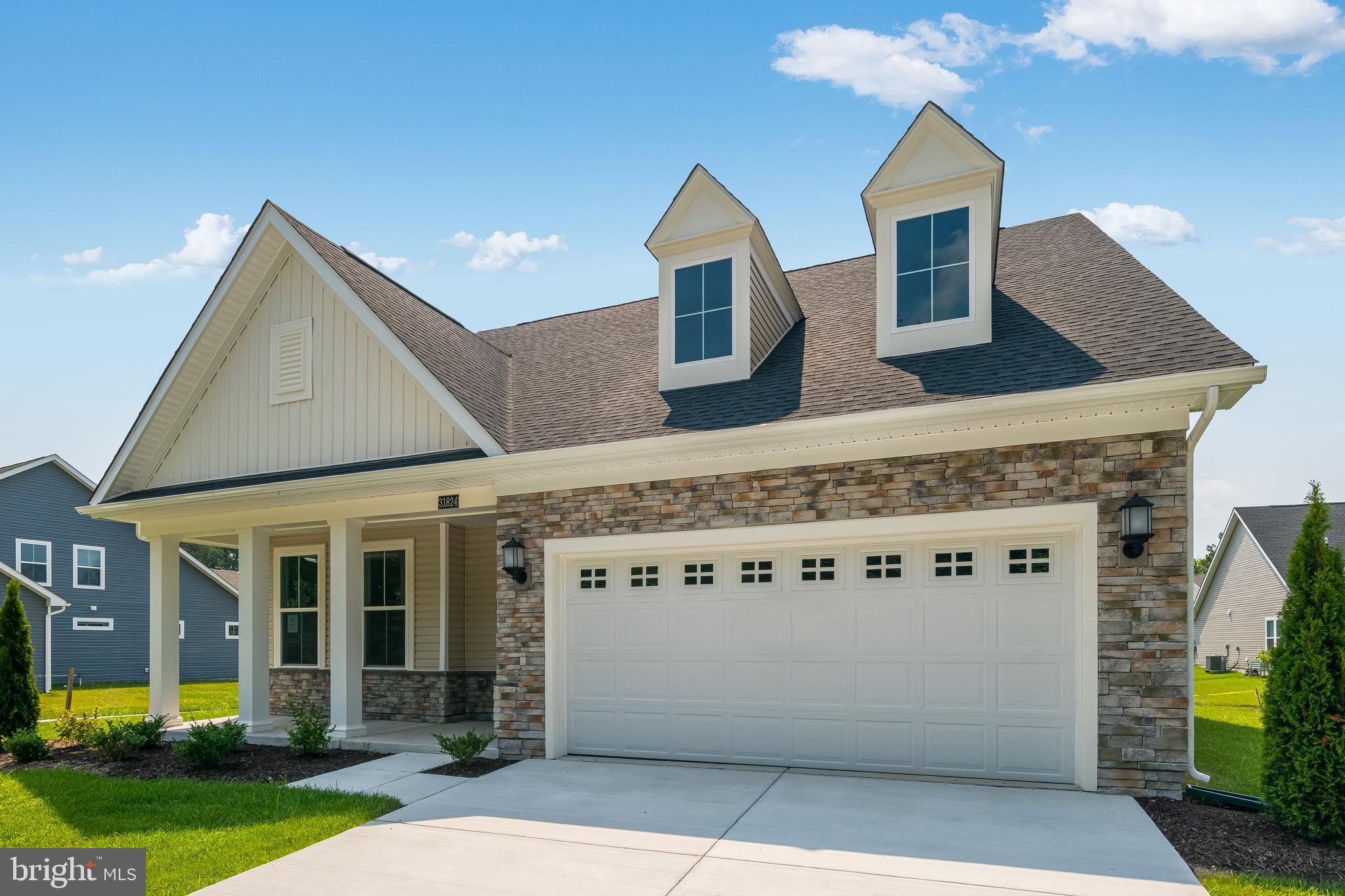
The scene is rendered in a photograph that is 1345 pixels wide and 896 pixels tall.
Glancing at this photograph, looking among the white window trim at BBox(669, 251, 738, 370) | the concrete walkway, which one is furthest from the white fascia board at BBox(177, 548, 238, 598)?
the white window trim at BBox(669, 251, 738, 370)

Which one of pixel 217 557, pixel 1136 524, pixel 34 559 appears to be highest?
pixel 1136 524

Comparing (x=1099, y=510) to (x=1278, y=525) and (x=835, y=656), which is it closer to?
(x=835, y=656)

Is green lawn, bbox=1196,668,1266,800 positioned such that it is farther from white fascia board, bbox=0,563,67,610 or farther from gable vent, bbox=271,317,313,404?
white fascia board, bbox=0,563,67,610

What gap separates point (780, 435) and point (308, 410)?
6829mm

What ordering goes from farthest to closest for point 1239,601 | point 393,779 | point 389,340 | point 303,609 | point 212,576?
1. point 1239,601
2. point 212,576
3. point 303,609
4. point 389,340
5. point 393,779

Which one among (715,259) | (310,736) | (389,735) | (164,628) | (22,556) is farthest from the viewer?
(22,556)

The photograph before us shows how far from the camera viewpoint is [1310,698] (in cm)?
614

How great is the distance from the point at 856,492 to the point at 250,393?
8721 mm

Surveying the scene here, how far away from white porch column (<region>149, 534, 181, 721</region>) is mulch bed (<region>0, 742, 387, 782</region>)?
1.34 meters

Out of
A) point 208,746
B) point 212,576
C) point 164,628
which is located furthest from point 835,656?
point 212,576

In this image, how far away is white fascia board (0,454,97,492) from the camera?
83.0 ft

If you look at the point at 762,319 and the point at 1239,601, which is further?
the point at 1239,601

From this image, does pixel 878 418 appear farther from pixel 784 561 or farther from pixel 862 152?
pixel 862 152

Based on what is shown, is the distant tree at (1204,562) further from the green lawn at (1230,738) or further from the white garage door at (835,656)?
the white garage door at (835,656)
